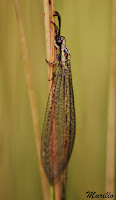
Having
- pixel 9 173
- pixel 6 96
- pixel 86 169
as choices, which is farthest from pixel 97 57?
pixel 9 173

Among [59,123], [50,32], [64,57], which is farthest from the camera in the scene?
[64,57]

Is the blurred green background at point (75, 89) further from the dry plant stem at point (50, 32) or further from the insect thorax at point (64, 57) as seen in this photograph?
the dry plant stem at point (50, 32)

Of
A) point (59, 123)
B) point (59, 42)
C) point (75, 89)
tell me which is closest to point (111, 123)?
point (59, 123)

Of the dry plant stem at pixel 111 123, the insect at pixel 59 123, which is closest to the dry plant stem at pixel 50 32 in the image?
the insect at pixel 59 123

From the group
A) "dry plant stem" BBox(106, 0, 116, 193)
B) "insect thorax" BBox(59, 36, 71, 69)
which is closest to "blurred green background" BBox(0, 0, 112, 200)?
"insect thorax" BBox(59, 36, 71, 69)

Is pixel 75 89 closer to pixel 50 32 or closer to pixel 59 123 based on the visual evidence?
pixel 59 123

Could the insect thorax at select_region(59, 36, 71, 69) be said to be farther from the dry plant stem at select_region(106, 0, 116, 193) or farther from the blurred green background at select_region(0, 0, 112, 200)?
the dry plant stem at select_region(106, 0, 116, 193)

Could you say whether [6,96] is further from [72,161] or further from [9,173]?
[72,161]
